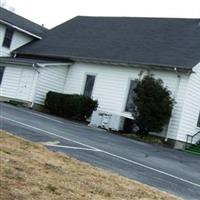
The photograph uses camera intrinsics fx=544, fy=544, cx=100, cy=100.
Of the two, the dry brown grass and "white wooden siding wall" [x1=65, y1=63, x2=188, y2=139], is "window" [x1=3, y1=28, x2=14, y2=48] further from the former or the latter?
the dry brown grass

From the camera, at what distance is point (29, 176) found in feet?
26.5

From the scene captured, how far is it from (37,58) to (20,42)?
11.1 ft

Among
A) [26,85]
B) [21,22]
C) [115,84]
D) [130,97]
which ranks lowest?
[26,85]

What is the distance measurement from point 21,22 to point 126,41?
1015 cm

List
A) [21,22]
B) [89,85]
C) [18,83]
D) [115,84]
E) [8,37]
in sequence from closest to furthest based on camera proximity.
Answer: [115,84] → [89,85] → [18,83] → [8,37] → [21,22]

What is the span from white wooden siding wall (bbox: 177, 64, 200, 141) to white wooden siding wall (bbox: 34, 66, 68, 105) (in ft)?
28.8

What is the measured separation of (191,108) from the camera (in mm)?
28047

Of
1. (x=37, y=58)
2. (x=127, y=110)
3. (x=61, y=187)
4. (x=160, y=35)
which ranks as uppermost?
(x=160, y=35)

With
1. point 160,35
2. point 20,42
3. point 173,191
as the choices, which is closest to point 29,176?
point 173,191

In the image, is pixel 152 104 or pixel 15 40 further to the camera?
pixel 15 40

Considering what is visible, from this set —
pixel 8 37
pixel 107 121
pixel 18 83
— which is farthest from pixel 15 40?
pixel 107 121

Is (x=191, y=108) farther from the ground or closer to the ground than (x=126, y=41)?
closer to the ground

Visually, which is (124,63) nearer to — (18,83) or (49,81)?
(49,81)

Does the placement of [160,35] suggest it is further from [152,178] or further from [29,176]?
[29,176]
